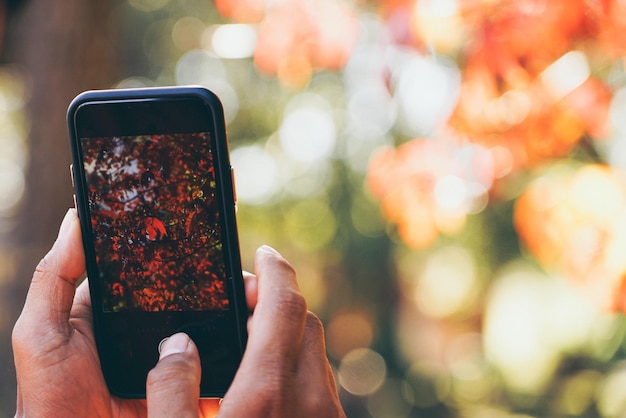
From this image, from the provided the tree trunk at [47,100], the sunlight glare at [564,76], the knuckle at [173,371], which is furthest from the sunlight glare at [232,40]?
the knuckle at [173,371]

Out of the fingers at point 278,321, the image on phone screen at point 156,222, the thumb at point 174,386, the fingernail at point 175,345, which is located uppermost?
the image on phone screen at point 156,222

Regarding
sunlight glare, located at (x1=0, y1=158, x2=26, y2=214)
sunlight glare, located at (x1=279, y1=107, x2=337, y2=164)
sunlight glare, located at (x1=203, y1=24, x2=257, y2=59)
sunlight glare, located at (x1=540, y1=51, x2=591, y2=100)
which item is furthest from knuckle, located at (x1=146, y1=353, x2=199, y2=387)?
sunlight glare, located at (x1=0, y1=158, x2=26, y2=214)

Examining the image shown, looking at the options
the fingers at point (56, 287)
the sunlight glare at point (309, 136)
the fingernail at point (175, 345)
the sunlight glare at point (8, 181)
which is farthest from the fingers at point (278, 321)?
the sunlight glare at point (8, 181)

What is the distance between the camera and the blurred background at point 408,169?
2.22 meters

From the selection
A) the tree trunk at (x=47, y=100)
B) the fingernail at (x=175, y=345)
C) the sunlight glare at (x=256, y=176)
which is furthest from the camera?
the sunlight glare at (x=256, y=176)

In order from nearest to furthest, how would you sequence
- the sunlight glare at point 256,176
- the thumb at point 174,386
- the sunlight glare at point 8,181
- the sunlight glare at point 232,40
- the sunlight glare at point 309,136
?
the thumb at point 174,386
the sunlight glare at point 232,40
the sunlight glare at point 309,136
the sunlight glare at point 256,176
the sunlight glare at point 8,181

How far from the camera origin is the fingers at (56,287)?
882 millimetres

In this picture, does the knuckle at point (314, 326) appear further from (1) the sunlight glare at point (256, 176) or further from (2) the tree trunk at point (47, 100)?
(1) the sunlight glare at point (256, 176)

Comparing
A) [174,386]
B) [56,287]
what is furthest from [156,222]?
[174,386]

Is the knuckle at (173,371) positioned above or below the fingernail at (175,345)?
below

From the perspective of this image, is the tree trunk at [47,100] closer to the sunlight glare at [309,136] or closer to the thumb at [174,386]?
the thumb at [174,386]

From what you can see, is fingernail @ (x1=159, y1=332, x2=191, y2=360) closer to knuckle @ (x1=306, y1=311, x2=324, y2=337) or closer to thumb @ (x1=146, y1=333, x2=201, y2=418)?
thumb @ (x1=146, y1=333, x2=201, y2=418)

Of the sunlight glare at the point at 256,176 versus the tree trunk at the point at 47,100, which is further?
the sunlight glare at the point at 256,176

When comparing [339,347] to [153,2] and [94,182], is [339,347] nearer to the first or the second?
[153,2]
